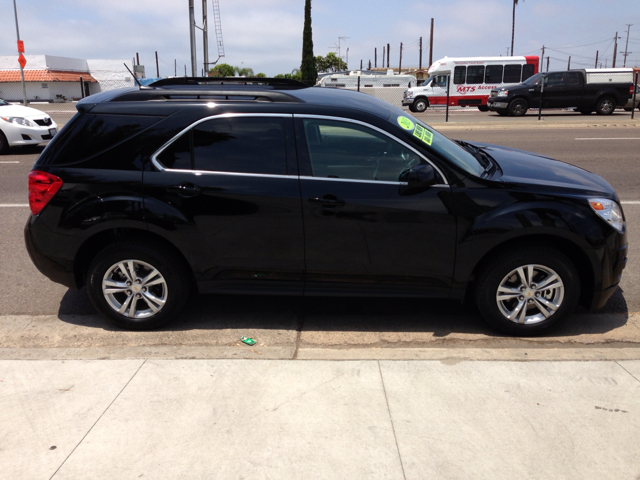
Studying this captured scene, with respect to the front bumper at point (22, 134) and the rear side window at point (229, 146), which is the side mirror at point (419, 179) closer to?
the rear side window at point (229, 146)

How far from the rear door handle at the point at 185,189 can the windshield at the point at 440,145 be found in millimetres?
1502

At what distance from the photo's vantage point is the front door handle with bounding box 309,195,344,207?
158 inches

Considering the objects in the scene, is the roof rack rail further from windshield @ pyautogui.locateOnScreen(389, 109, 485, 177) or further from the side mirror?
the side mirror

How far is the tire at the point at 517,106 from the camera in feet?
79.8

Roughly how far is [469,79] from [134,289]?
91.8 ft

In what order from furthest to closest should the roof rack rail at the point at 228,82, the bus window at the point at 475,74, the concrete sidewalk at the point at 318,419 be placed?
the bus window at the point at 475,74
the roof rack rail at the point at 228,82
the concrete sidewalk at the point at 318,419

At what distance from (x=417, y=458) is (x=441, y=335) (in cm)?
160

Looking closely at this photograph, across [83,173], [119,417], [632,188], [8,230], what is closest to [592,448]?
[119,417]

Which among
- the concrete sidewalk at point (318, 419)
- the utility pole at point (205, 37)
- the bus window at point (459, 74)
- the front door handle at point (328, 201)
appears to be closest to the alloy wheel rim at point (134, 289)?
the concrete sidewalk at point (318, 419)

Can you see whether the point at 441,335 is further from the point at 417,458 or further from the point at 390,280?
the point at 417,458

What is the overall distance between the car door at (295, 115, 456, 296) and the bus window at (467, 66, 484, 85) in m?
27.2

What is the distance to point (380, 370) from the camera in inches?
146

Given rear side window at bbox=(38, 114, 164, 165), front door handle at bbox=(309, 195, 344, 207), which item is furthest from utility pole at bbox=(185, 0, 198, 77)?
front door handle at bbox=(309, 195, 344, 207)

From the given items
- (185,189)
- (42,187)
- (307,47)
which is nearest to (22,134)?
(42,187)
